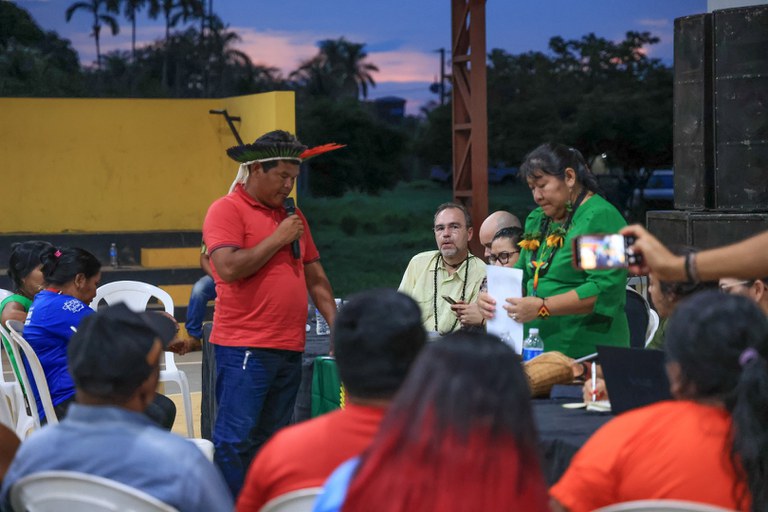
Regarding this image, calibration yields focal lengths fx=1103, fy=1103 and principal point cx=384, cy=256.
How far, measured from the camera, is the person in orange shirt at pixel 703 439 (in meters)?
2.03

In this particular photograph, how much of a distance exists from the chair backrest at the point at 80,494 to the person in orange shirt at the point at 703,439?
778 mm

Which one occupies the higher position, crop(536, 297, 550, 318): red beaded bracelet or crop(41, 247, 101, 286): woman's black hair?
crop(41, 247, 101, 286): woman's black hair

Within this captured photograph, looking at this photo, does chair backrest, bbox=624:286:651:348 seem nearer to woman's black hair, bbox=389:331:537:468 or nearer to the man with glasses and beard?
the man with glasses and beard

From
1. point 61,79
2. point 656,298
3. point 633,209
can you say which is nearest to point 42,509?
point 656,298

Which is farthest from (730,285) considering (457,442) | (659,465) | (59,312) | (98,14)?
(98,14)

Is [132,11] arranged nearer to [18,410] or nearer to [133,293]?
[133,293]

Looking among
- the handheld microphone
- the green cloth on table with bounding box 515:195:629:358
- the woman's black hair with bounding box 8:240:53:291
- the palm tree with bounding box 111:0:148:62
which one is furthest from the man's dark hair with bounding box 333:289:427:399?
the palm tree with bounding box 111:0:148:62

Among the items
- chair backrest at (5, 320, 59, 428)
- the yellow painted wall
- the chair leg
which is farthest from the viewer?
the yellow painted wall

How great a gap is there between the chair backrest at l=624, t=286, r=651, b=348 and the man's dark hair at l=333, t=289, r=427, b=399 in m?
3.22

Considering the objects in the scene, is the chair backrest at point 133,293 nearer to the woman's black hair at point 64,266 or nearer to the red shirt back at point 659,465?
the woman's black hair at point 64,266

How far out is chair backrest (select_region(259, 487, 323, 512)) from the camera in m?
2.03

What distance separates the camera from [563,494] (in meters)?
2.05

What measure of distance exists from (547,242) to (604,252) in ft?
3.42

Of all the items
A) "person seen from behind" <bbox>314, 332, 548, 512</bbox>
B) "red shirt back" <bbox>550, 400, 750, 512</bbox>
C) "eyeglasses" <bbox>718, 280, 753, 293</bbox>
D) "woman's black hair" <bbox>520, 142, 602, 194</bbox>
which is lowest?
"red shirt back" <bbox>550, 400, 750, 512</bbox>
